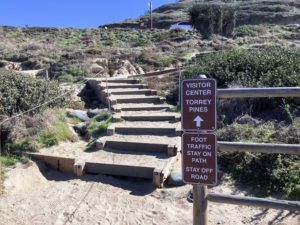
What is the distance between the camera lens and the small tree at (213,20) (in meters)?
31.8

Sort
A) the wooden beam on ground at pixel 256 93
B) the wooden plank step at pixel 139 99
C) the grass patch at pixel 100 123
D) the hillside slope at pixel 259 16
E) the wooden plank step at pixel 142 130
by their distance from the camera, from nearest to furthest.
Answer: the wooden beam on ground at pixel 256 93 < the wooden plank step at pixel 142 130 < the grass patch at pixel 100 123 < the wooden plank step at pixel 139 99 < the hillside slope at pixel 259 16

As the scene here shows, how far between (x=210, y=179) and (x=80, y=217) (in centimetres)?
285

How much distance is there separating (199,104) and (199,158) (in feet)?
1.58

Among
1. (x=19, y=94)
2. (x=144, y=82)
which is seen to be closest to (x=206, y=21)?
(x=144, y=82)

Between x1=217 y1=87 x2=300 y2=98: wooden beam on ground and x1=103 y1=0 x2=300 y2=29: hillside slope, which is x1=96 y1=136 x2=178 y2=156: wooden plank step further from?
x1=103 y1=0 x2=300 y2=29: hillside slope

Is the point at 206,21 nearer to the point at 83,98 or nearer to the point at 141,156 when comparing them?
the point at 83,98

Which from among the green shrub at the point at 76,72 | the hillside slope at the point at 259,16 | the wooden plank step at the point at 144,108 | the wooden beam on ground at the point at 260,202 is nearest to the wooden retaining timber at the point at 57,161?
the wooden plank step at the point at 144,108

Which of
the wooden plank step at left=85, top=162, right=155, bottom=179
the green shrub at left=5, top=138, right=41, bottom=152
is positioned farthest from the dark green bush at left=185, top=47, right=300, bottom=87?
the green shrub at left=5, top=138, right=41, bottom=152

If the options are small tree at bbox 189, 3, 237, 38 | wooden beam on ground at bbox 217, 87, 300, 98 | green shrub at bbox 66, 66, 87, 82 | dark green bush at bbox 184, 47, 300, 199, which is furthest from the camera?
small tree at bbox 189, 3, 237, 38

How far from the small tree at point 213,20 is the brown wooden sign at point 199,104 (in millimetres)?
28212

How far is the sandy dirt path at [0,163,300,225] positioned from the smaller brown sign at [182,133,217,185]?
1983mm

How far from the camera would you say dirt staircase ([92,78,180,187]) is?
7414 mm

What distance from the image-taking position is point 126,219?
602cm

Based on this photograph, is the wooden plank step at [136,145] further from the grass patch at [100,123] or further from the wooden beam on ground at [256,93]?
the wooden beam on ground at [256,93]
